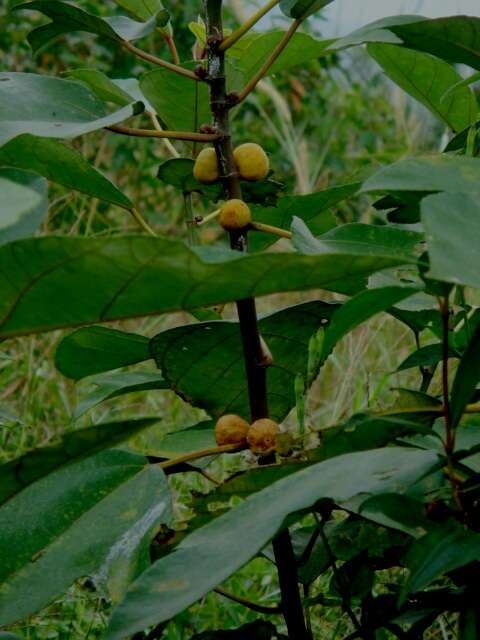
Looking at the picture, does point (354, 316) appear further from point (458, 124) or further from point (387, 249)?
point (458, 124)

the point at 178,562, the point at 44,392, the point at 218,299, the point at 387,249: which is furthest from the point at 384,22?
the point at 44,392

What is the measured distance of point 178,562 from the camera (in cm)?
57

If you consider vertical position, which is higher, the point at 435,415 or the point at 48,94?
the point at 48,94

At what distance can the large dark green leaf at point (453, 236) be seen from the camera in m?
0.53

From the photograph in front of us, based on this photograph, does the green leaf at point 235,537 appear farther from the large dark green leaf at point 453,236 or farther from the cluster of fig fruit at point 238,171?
the cluster of fig fruit at point 238,171

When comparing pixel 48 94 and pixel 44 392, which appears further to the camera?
pixel 44 392

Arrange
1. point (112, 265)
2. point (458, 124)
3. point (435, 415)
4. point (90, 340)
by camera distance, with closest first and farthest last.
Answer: point (112, 265) < point (435, 415) < point (90, 340) < point (458, 124)

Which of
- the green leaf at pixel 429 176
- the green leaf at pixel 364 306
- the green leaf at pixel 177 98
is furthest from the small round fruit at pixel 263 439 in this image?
the green leaf at pixel 177 98

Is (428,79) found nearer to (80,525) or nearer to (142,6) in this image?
(142,6)

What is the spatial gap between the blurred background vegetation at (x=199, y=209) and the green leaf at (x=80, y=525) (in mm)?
158

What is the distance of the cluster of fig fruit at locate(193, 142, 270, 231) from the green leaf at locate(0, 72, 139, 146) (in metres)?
0.09

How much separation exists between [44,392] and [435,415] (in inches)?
82.2

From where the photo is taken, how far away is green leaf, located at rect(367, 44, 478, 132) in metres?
0.94

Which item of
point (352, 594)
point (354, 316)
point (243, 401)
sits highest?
point (354, 316)
